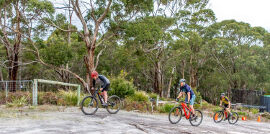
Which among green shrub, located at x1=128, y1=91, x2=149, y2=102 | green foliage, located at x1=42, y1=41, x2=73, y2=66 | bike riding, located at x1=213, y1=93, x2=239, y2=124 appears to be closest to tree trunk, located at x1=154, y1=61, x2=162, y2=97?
green foliage, located at x1=42, y1=41, x2=73, y2=66

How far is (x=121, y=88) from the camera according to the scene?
16828 mm

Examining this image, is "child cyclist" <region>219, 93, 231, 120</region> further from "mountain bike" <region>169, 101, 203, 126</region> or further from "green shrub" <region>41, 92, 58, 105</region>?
"green shrub" <region>41, 92, 58, 105</region>

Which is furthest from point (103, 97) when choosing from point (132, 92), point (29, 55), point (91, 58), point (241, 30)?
point (241, 30)

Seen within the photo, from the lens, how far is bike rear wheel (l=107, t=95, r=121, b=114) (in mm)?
10572

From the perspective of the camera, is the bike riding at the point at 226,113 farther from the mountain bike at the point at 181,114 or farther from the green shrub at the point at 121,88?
the green shrub at the point at 121,88

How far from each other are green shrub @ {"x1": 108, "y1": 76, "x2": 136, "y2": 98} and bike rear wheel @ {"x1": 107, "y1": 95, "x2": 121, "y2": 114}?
18.6 ft

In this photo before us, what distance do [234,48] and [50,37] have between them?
77.3ft

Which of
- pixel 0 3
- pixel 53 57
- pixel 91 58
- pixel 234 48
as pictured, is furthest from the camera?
pixel 234 48

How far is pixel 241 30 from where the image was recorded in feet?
119

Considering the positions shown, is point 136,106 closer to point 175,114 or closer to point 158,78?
point 175,114

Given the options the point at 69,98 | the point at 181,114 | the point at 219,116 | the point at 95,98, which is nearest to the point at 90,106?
the point at 95,98

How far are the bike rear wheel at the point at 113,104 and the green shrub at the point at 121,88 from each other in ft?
18.6

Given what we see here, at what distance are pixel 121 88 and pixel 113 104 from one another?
621cm

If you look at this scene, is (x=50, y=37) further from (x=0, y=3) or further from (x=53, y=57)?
(x=0, y=3)
